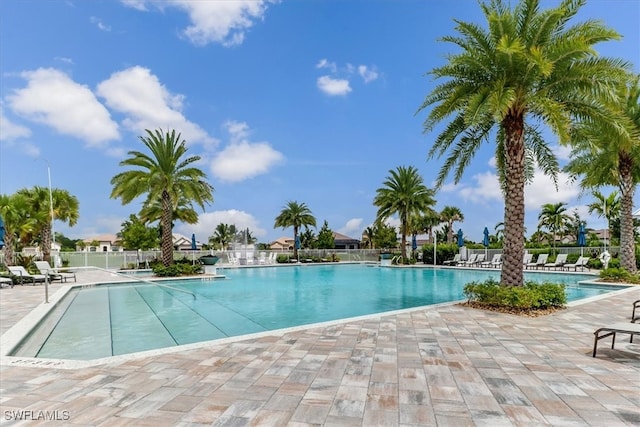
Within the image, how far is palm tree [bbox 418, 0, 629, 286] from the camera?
8.93 m

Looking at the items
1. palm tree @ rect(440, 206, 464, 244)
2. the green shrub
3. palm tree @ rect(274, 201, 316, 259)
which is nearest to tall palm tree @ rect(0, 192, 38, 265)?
palm tree @ rect(274, 201, 316, 259)

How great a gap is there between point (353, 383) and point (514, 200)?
24.7ft

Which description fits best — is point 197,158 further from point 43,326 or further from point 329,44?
point 43,326

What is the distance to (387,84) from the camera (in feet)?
72.1

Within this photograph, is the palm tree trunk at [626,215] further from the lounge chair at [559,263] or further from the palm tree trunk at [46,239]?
the palm tree trunk at [46,239]

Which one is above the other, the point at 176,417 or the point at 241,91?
the point at 241,91

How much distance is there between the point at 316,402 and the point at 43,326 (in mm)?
7679

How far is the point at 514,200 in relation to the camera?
991cm

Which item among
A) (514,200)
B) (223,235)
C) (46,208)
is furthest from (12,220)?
(223,235)

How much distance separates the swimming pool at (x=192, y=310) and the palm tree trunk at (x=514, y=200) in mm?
3093

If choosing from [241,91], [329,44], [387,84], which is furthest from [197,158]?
[387,84]

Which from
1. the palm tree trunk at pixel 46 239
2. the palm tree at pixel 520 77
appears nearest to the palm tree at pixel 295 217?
the palm tree trunk at pixel 46 239

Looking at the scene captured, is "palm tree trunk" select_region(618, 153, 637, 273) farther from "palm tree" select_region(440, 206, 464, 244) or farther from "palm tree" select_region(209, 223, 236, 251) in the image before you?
"palm tree" select_region(209, 223, 236, 251)

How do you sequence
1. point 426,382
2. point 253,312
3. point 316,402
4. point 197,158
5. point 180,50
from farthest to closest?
point 197,158 → point 180,50 → point 253,312 → point 426,382 → point 316,402
